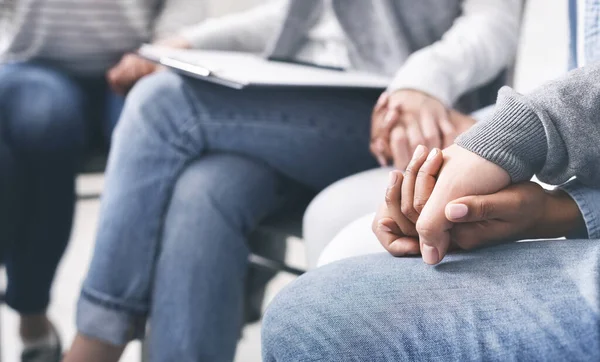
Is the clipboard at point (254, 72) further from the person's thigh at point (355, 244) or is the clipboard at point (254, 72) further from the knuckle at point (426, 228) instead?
the knuckle at point (426, 228)

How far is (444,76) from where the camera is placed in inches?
28.7

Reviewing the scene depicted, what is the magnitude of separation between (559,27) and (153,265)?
652mm

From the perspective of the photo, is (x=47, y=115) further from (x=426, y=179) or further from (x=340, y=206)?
(x=426, y=179)

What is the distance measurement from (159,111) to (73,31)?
49cm

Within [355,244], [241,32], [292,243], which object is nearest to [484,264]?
[355,244]

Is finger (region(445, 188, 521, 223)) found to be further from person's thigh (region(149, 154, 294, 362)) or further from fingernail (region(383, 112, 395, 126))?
person's thigh (region(149, 154, 294, 362))

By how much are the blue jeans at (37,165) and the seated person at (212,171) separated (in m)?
0.33

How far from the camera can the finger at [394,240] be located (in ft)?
1.55

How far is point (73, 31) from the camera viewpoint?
1.14m

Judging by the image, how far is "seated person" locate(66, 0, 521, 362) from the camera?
71 cm

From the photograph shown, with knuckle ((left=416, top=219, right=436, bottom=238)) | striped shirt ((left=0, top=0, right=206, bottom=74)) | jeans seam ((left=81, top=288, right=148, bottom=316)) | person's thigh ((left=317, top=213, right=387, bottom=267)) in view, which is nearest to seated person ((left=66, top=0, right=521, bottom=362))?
jeans seam ((left=81, top=288, right=148, bottom=316))

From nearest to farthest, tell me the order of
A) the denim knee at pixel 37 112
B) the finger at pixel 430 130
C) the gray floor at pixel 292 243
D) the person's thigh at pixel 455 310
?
the person's thigh at pixel 455 310 → the finger at pixel 430 130 → the gray floor at pixel 292 243 → the denim knee at pixel 37 112

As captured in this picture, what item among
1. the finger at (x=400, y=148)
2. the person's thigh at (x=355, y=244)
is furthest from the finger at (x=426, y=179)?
the finger at (x=400, y=148)

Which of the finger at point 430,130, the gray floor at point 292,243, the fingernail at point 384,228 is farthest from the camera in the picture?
the gray floor at point 292,243
